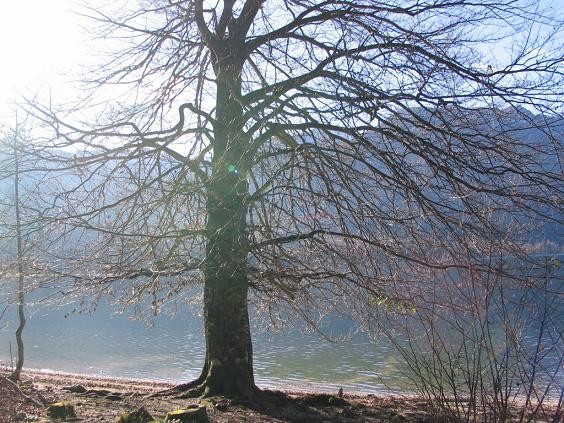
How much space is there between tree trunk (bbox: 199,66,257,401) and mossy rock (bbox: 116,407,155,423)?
Result: 168cm

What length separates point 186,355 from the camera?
25281 mm

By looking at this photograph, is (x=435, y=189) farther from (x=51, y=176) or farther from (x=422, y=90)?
(x=51, y=176)

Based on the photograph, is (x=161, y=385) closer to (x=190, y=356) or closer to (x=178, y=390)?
(x=178, y=390)

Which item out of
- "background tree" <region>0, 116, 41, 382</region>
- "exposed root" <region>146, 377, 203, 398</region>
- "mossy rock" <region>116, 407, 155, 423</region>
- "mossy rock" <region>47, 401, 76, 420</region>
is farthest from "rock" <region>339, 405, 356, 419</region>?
"background tree" <region>0, 116, 41, 382</region>

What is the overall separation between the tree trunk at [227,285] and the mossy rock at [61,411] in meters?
1.77

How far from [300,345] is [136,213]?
19.7 meters

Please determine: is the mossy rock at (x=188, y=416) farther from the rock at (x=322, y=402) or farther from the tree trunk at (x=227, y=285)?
the rock at (x=322, y=402)

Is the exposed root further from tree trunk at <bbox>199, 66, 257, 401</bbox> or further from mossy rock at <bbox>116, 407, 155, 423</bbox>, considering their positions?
mossy rock at <bbox>116, 407, 155, 423</bbox>

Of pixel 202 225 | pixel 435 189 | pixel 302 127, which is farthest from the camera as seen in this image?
pixel 202 225

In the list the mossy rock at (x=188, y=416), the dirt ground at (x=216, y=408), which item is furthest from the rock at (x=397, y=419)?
the mossy rock at (x=188, y=416)

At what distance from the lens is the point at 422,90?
5805 millimetres

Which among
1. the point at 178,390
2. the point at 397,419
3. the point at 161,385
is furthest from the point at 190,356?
the point at 397,419

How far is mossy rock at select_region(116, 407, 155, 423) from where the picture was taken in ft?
18.5

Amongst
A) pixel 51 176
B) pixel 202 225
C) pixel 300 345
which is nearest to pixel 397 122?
pixel 202 225
